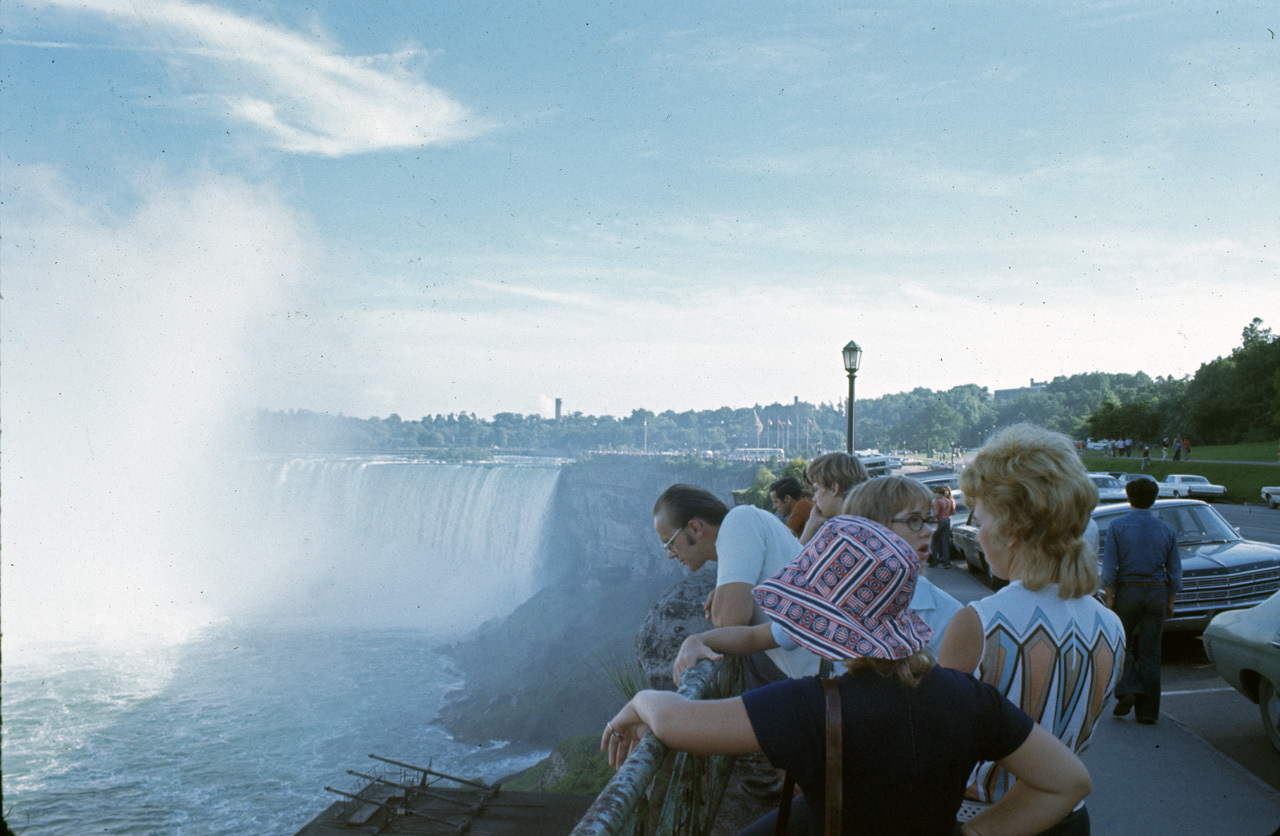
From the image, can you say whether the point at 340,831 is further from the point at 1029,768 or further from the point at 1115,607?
the point at 1029,768

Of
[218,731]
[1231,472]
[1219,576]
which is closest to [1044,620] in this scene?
[1219,576]

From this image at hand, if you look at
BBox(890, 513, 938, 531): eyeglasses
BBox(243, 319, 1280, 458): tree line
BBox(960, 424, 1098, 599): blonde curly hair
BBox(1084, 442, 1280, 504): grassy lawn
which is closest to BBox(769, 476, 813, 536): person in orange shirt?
BBox(890, 513, 938, 531): eyeglasses

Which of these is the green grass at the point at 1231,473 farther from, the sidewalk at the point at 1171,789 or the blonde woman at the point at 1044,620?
the blonde woman at the point at 1044,620

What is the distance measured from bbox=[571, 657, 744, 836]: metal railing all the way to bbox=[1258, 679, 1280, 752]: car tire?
427 centimetres

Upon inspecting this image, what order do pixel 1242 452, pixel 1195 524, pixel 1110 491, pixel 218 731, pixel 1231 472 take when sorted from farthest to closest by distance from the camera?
pixel 1242 452
pixel 218 731
pixel 1231 472
pixel 1110 491
pixel 1195 524

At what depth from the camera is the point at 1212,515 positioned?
9.26 meters

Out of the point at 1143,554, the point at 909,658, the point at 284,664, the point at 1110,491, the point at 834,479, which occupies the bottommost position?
the point at 284,664

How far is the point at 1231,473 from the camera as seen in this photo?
1741 inches

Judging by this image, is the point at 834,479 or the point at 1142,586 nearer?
the point at 834,479

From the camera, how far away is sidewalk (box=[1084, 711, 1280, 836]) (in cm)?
441

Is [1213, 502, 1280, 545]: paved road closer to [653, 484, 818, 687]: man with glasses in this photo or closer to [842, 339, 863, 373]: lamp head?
[842, 339, 863, 373]: lamp head

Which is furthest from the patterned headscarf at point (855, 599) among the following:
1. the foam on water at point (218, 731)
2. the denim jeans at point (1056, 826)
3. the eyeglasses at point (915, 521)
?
the foam on water at point (218, 731)

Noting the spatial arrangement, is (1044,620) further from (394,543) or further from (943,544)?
(394,543)

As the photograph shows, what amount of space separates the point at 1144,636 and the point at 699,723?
5627 millimetres
